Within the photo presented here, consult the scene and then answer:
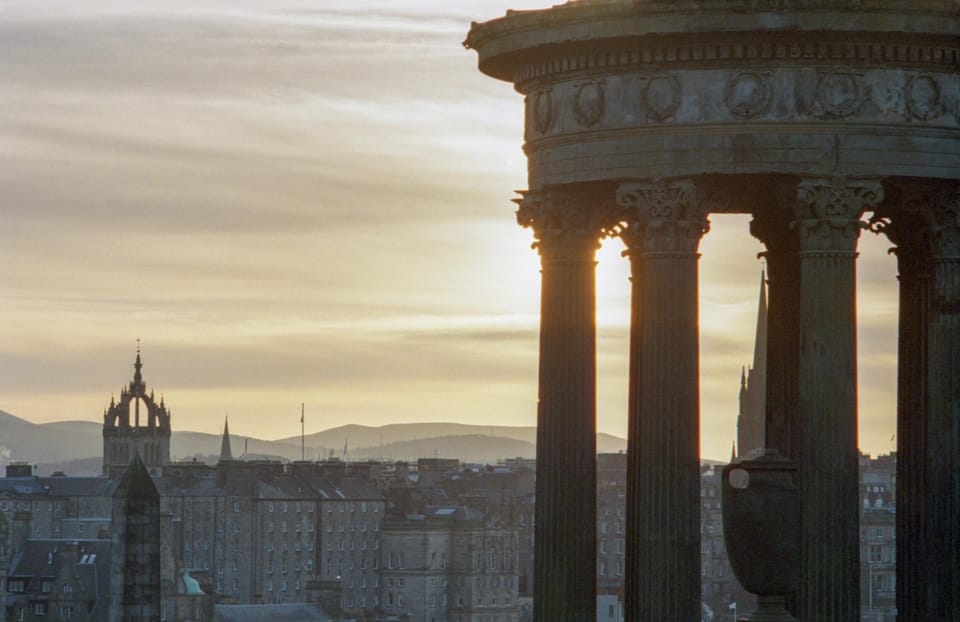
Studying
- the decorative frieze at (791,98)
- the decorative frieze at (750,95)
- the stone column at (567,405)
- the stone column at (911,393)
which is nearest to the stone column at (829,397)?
the decorative frieze at (791,98)

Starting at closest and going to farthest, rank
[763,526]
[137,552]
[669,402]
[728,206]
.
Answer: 1. [763,526]
2. [669,402]
3. [728,206]
4. [137,552]

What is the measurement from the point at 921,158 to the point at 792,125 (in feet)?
4.54

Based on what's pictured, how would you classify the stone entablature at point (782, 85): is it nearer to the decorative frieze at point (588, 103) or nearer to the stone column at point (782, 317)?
the decorative frieze at point (588, 103)

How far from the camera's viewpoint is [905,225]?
30938 mm

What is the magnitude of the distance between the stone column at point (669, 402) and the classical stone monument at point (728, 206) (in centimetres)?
2

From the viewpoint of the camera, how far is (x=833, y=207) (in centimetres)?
2895

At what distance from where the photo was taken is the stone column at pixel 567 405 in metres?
30.4

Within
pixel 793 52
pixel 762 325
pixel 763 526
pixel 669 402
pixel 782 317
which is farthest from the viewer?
pixel 762 325

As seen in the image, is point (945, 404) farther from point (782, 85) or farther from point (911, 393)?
point (782, 85)

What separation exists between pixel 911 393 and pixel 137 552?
53.6 metres

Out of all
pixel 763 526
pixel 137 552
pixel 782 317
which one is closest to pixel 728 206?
pixel 782 317

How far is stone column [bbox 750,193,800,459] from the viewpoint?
1253 inches

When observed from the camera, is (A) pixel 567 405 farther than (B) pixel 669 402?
Yes

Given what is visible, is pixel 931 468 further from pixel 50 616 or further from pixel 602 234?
pixel 50 616
